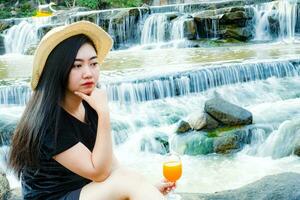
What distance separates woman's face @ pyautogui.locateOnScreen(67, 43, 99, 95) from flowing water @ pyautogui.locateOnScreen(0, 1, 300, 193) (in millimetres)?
3495

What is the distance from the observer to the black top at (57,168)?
1.99 metres

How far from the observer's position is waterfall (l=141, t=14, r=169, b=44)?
15.0 m

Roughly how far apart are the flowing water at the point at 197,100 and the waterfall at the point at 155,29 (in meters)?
2.00

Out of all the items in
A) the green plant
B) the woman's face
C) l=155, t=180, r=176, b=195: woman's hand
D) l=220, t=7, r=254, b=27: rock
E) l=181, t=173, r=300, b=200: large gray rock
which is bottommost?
l=181, t=173, r=300, b=200: large gray rock

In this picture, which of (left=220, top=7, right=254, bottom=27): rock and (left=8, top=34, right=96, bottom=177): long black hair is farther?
(left=220, top=7, right=254, bottom=27): rock

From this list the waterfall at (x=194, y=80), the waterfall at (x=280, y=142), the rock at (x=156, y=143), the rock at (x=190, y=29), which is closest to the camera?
the waterfall at (x=280, y=142)

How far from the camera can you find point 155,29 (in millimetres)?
15258

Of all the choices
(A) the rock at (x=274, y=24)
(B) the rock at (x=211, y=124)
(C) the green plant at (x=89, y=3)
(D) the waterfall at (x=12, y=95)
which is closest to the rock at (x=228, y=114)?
(B) the rock at (x=211, y=124)

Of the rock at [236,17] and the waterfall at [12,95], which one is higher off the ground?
the rock at [236,17]

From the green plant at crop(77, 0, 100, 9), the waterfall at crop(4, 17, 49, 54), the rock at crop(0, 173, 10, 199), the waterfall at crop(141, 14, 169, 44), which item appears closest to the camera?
the rock at crop(0, 173, 10, 199)

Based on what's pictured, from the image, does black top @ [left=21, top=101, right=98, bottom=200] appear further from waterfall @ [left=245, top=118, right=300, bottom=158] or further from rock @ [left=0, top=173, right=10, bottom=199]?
waterfall @ [left=245, top=118, right=300, bottom=158]

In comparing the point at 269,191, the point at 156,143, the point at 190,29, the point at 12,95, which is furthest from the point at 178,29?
the point at 269,191

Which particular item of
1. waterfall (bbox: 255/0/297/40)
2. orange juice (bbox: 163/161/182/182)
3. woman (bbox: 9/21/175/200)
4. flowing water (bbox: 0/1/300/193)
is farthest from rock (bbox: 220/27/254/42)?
woman (bbox: 9/21/175/200)

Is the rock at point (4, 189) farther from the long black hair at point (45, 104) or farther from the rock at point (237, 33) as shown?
the rock at point (237, 33)
